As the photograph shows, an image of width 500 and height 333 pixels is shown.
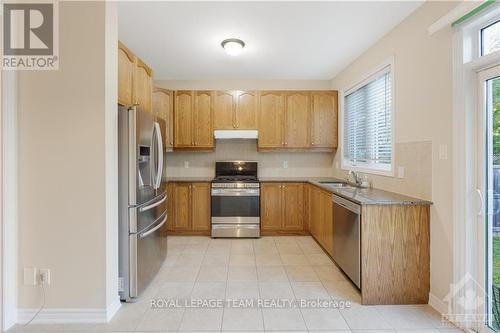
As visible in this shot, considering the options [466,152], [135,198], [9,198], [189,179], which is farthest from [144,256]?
[466,152]

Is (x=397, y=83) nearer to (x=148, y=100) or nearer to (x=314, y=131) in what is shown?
(x=314, y=131)

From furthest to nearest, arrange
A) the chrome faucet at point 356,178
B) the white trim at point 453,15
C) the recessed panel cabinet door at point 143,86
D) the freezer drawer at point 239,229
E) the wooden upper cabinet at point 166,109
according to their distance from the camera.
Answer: the freezer drawer at point 239,229
the wooden upper cabinet at point 166,109
the chrome faucet at point 356,178
the recessed panel cabinet door at point 143,86
the white trim at point 453,15

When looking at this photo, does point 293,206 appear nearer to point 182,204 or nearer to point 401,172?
point 182,204

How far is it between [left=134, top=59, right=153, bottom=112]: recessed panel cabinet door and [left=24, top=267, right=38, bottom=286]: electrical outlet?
1751 mm

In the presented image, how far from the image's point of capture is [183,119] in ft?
15.5

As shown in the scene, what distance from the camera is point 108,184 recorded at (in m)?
2.21

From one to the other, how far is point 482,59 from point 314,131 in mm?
2950

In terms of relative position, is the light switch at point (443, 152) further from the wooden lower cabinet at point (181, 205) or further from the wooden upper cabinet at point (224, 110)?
the wooden lower cabinet at point (181, 205)

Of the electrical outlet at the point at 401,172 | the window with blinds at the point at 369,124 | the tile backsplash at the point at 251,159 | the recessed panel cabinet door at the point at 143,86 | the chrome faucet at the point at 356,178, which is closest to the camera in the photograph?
the electrical outlet at the point at 401,172

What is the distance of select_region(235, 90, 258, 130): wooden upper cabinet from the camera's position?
188 inches

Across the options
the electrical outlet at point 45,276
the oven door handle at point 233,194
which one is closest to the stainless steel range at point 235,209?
the oven door handle at point 233,194

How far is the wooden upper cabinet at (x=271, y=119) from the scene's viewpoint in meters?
4.80

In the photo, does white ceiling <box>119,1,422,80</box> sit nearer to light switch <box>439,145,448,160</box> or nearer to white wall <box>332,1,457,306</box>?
white wall <box>332,1,457,306</box>

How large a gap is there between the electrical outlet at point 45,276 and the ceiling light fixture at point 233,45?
9.24 ft
